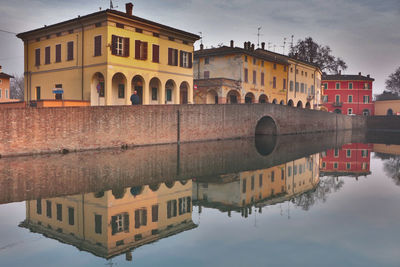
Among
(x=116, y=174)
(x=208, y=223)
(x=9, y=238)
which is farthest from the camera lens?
(x=116, y=174)

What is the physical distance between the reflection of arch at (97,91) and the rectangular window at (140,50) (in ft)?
10.4

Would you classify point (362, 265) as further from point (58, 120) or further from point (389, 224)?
point (58, 120)

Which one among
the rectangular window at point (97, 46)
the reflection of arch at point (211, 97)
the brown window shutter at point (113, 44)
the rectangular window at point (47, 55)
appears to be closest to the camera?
the brown window shutter at point (113, 44)

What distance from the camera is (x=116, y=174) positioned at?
46.5 feet

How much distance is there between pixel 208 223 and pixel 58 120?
13.2 meters

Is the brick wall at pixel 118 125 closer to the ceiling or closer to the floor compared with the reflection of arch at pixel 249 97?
closer to the floor

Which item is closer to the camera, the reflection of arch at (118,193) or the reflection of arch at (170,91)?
the reflection of arch at (118,193)

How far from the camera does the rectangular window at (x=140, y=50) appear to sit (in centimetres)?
2850

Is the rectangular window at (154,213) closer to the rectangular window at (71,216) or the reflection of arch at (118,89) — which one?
the rectangular window at (71,216)

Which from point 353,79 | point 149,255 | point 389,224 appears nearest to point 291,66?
point 353,79

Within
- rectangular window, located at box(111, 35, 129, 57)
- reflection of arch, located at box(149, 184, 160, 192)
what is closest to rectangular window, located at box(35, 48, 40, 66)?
rectangular window, located at box(111, 35, 129, 57)

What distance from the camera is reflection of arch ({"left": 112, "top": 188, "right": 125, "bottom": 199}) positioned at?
36.4 feet

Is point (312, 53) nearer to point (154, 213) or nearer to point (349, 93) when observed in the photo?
point (349, 93)

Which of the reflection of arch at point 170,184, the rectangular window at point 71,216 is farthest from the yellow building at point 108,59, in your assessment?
the rectangular window at point 71,216
